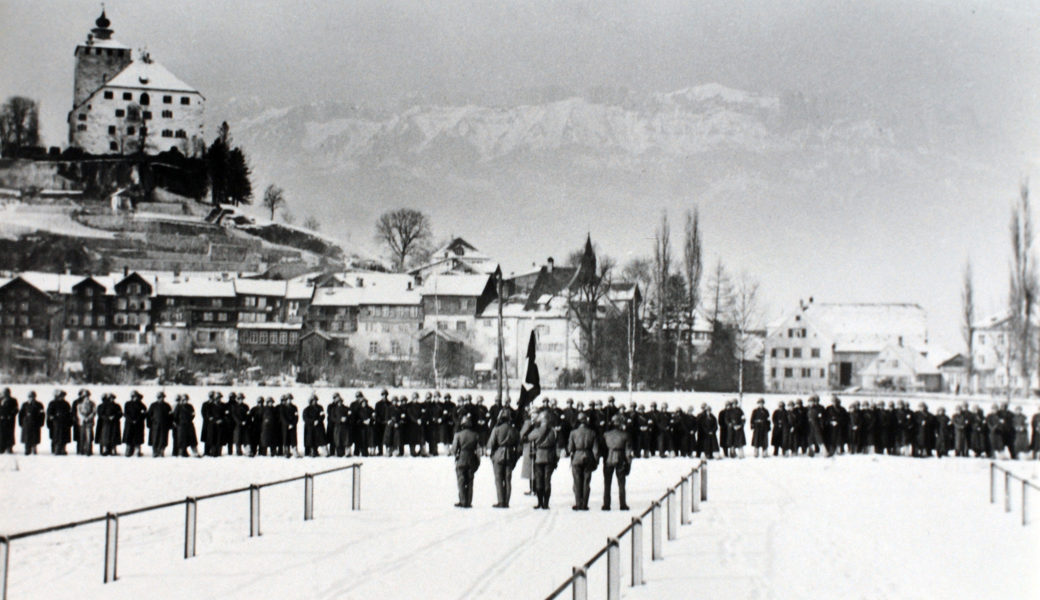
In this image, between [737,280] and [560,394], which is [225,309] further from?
[737,280]

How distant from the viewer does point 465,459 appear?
13367 mm

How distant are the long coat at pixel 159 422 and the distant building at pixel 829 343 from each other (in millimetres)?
23057

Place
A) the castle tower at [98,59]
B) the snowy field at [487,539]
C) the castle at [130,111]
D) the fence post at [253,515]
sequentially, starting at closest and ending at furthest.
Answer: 1. the snowy field at [487,539]
2. the fence post at [253,515]
3. the castle tower at [98,59]
4. the castle at [130,111]

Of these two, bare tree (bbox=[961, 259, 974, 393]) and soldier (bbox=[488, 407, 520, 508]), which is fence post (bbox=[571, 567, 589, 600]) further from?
bare tree (bbox=[961, 259, 974, 393])

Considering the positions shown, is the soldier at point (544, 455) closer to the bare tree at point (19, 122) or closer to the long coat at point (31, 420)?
the long coat at point (31, 420)

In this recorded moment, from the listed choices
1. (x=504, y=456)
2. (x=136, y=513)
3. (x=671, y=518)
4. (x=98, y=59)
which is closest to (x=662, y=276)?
(x=98, y=59)

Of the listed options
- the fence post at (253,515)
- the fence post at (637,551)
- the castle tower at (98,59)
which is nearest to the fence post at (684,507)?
the fence post at (637,551)

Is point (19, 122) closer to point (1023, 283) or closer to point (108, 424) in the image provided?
point (108, 424)

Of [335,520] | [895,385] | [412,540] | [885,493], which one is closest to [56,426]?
[335,520]

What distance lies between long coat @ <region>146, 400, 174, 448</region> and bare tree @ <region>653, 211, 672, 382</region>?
17.9 m

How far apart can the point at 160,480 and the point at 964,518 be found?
12164mm

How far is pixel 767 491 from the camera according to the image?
608 inches

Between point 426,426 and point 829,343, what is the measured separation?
27367 mm

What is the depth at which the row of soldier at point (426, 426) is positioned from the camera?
19547 mm
